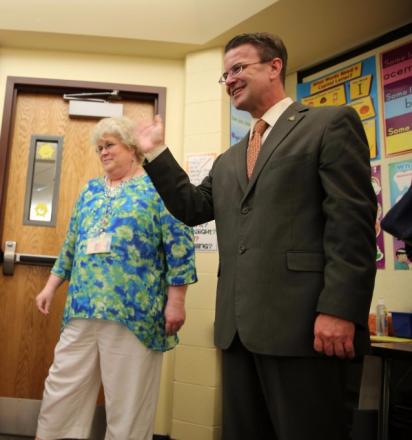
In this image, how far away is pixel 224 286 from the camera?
1.16 metres

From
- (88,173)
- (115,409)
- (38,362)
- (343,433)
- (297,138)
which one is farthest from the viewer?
(88,173)

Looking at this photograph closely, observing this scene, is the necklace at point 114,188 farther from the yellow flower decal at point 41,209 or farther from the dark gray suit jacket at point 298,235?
the yellow flower decal at point 41,209

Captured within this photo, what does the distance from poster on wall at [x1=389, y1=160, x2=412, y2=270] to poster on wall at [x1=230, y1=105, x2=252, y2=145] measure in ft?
2.86

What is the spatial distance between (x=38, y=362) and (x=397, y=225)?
2103 millimetres

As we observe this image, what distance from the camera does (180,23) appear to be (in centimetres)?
254

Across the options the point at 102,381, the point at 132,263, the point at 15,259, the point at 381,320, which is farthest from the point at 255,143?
the point at 15,259

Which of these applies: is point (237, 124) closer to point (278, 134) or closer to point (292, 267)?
point (278, 134)

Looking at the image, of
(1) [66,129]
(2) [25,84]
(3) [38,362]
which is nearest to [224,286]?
(3) [38,362]

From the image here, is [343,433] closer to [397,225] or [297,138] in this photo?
[397,225]

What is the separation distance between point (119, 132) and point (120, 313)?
2.49 feet

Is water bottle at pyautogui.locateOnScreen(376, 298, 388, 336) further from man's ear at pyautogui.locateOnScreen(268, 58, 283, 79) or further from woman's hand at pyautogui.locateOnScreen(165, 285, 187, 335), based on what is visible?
man's ear at pyautogui.locateOnScreen(268, 58, 283, 79)

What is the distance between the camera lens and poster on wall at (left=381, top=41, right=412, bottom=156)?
2.38 metres

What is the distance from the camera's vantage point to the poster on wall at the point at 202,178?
249 cm

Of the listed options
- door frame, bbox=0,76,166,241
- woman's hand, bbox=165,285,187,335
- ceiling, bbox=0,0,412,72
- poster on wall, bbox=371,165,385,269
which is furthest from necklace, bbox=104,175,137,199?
poster on wall, bbox=371,165,385,269
